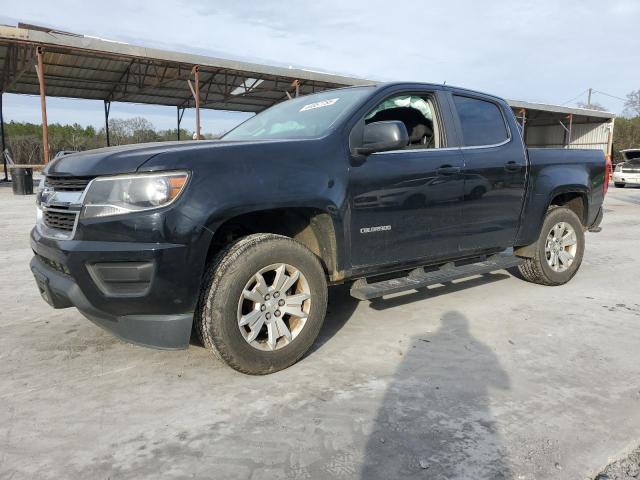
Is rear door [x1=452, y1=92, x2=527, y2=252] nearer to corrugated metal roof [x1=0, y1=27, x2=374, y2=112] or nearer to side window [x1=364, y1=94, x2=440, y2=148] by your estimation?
side window [x1=364, y1=94, x2=440, y2=148]

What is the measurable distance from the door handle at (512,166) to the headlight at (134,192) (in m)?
2.97

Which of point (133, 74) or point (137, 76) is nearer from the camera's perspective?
point (133, 74)

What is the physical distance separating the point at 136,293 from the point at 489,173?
304cm

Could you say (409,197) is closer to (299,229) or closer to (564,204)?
(299,229)

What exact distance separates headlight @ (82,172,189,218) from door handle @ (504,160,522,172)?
297 cm

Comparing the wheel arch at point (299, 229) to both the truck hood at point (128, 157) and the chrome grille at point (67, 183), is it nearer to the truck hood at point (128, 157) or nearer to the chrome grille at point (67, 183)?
the truck hood at point (128, 157)

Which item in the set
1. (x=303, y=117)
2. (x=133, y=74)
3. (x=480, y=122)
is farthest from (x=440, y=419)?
(x=133, y=74)

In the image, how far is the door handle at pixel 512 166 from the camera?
4.46 meters

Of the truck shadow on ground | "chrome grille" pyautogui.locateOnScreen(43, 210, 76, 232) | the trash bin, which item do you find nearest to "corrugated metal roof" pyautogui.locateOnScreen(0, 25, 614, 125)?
the trash bin

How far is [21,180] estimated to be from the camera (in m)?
15.0

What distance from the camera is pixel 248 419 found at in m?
2.61

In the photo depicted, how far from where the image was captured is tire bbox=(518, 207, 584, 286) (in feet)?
16.5

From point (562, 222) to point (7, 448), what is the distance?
16.5ft

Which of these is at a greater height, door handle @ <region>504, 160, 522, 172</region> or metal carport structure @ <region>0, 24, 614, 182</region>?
metal carport structure @ <region>0, 24, 614, 182</region>
